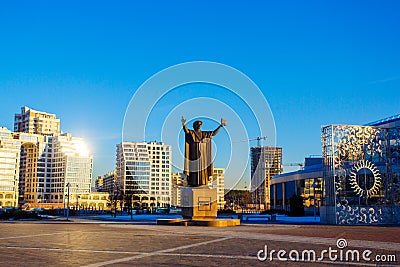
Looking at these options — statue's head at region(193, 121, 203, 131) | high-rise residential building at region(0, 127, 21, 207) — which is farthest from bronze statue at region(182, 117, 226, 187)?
high-rise residential building at region(0, 127, 21, 207)

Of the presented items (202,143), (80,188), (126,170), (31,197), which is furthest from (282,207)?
(31,197)

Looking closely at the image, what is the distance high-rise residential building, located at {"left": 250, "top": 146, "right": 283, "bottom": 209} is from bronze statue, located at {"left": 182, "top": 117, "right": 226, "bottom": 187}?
119 meters

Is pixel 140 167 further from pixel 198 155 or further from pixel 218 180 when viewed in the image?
pixel 198 155

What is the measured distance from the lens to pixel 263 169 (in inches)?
6038

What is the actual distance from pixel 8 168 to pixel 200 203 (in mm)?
161935

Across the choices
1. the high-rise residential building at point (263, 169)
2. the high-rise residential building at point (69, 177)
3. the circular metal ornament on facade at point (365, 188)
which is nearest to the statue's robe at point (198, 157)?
the circular metal ornament on facade at point (365, 188)

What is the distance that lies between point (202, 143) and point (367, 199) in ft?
49.8

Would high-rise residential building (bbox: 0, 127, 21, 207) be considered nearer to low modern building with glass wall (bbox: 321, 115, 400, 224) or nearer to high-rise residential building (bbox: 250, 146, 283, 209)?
high-rise residential building (bbox: 250, 146, 283, 209)

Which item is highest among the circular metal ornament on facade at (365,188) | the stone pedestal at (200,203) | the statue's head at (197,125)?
the statue's head at (197,125)

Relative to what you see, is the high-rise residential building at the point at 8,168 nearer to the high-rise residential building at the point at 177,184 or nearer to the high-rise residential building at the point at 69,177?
the high-rise residential building at the point at 69,177

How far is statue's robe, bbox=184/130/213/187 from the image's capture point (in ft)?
99.7

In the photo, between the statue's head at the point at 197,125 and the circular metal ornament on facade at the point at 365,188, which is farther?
the circular metal ornament on facade at the point at 365,188

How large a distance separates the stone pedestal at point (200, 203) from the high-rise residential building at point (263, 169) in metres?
120

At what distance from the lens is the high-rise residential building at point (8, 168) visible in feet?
554
